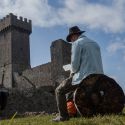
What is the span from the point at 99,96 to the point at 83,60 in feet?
2.01

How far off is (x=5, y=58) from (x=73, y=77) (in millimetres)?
52777

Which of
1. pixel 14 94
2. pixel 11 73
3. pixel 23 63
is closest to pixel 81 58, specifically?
pixel 14 94

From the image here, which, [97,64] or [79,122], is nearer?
[79,122]

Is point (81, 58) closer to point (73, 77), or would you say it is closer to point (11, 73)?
point (73, 77)

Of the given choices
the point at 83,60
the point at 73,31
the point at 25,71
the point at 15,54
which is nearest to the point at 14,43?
the point at 15,54

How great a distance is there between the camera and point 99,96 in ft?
22.9

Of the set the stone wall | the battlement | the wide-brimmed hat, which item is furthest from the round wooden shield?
the battlement

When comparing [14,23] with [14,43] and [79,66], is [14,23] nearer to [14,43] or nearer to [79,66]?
[14,43]

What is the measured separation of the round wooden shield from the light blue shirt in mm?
177

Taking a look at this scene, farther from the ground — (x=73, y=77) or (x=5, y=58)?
(x=5, y=58)

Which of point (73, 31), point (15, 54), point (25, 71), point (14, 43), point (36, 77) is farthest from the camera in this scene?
point (14, 43)

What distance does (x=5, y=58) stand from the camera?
2336 inches

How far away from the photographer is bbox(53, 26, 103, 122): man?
7027 mm

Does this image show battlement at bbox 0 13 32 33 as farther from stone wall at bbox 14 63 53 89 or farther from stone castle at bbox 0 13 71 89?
stone wall at bbox 14 63 53 89
